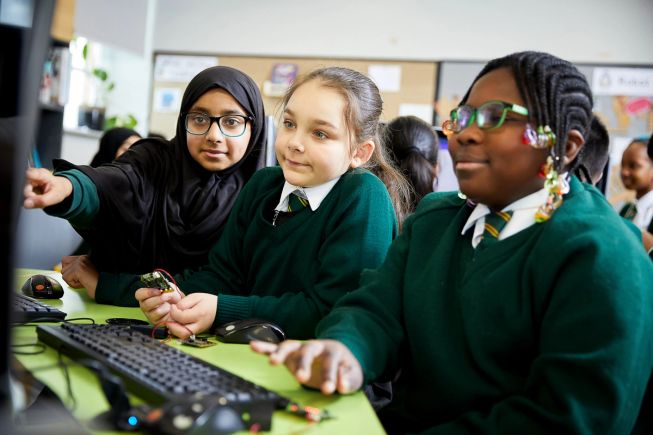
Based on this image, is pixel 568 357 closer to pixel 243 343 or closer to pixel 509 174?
pixel 509 174

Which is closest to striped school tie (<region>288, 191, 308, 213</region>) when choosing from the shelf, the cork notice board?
the shelf

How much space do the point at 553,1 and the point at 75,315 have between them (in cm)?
498

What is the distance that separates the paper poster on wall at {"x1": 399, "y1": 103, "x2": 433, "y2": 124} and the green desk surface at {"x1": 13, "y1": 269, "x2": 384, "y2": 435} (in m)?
4.66

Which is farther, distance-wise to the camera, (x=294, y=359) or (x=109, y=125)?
(x=109, y=125)

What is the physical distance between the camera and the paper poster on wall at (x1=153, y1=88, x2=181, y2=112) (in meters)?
6.11

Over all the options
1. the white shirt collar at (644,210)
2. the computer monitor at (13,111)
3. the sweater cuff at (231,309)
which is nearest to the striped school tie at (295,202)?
the sweater cuff at (231,309)

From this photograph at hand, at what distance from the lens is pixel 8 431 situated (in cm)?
49

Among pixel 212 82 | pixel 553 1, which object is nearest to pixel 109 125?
pixel 553 1

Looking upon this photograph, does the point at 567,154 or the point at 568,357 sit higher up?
the point at 567,154

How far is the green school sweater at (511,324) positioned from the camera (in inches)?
33.2

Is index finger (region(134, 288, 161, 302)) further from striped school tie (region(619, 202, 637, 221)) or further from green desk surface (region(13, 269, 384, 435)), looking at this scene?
striped school tie (region(619, 202, 637, 221))

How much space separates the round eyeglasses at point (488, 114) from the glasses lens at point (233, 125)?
2.83 feet

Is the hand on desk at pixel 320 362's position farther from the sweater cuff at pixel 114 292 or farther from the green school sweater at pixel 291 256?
the sweater cuff at pixel 114 292

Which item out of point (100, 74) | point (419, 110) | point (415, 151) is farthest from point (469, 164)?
point (100, 74)
